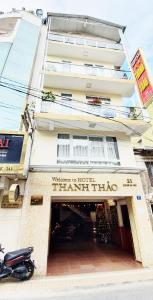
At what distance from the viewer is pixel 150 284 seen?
499 centimetres

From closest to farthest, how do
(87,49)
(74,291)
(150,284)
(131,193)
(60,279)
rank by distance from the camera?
1. (74,291)
2. (150,284)
3. (60,279)
4. (131,193)
5. (87,49)

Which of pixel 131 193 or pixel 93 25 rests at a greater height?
pixel 93 25

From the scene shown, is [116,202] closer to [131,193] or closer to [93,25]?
[131,193]

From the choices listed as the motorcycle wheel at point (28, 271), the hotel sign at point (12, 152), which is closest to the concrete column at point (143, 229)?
the motorcycle wheel at point (28, 271)

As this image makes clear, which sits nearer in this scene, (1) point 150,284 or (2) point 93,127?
(1) point 150,284

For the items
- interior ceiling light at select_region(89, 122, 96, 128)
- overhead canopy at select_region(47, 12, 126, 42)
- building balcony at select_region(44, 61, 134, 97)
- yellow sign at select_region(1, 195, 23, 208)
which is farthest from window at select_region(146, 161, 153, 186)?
overhead canopy at select_region(47, 12, 126, 42)

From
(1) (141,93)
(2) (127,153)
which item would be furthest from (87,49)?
(2) (127,153)

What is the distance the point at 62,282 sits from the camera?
17.6ft

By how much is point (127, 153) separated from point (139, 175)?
4.52 feet

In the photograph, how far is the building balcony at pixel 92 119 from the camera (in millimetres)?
8625

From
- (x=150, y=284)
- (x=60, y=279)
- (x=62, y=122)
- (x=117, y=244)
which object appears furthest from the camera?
(x=117, y=244)

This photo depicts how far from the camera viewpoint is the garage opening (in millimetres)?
7215

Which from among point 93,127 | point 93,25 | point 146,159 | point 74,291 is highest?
point 93,25

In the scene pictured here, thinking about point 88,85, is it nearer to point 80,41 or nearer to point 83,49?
point 83,49
